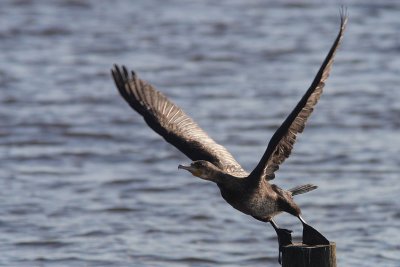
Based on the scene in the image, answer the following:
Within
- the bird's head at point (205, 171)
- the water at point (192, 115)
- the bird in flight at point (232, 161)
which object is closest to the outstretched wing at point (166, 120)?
the bird in flight at point (232, 161)

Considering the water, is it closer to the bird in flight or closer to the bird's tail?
the bird in flight

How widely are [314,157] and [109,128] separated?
3.01 m

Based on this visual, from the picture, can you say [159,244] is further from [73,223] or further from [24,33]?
[24,33]

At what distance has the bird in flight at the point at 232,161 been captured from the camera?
23.2 ft

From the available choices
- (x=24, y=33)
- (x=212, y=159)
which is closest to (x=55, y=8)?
(x=24, y=33)

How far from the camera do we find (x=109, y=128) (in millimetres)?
15312

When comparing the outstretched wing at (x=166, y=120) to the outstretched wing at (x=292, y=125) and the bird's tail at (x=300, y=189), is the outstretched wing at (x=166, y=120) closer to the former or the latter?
the outstretched wing at (x=292, y=125)

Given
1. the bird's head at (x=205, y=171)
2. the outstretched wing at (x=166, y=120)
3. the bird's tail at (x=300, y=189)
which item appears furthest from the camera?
the outstretched wing at (x=166, y=120)

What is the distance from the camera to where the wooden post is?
6.80 m

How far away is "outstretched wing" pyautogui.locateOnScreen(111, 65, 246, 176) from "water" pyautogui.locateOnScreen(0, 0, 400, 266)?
1.98m

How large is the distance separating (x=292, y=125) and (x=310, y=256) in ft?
3.59

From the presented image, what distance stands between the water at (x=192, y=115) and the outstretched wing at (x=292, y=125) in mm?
2933

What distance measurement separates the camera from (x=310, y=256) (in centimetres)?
681

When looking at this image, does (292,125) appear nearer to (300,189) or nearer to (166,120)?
(300,189)
